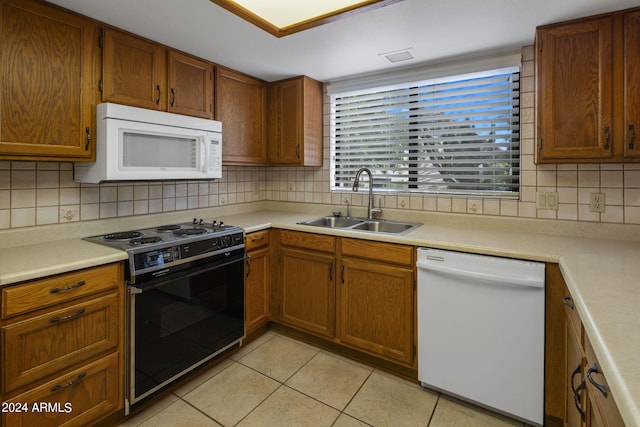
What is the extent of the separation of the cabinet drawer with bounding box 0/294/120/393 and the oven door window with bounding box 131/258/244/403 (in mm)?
125

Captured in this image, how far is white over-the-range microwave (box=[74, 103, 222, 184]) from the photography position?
182 centimetres

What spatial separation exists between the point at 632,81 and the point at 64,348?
115 inches

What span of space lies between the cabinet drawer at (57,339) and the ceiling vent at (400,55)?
7.20ft

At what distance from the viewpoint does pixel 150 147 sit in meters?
2.01

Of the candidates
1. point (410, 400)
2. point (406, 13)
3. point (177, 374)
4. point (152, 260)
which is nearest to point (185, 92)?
point (152, 260)

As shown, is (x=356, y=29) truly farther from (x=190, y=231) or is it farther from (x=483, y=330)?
(x=483, y=330)

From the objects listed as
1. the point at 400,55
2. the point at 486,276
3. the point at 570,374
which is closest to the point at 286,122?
the point at 400,55

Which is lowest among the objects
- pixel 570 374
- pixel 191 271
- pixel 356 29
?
pixel 570 374

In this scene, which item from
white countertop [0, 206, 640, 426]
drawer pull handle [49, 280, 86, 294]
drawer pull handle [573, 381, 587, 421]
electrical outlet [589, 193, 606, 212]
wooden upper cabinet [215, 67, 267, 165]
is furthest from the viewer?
wooden upper cabinet [215, 67, 267, 165]

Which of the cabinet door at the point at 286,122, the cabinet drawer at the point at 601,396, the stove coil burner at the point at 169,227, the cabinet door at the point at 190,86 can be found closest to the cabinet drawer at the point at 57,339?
the stove coil burner at the point at 169,227

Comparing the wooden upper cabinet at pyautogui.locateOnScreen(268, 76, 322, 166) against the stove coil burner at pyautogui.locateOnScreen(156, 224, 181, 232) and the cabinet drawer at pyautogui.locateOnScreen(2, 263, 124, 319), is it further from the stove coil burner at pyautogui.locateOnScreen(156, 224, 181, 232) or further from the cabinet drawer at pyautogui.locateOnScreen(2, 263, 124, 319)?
the cabinet drawer at pyautogui.locateOnScreen(2, 263, 124, 319)

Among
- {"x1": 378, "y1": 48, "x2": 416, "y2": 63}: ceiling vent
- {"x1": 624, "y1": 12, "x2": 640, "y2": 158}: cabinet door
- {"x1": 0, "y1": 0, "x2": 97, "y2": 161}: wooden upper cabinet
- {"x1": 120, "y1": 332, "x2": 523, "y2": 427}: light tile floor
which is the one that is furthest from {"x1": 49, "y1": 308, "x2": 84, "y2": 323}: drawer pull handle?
{"x1": 624, "y1": 12, "x2": 640, "y2": 158}: cabinet door

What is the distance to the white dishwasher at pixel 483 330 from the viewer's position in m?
1.66

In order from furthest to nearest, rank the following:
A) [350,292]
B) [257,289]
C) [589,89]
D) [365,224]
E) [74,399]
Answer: [365,224]
[257,289]
[350,292]
[589,89]
[74,399]
